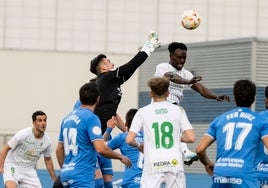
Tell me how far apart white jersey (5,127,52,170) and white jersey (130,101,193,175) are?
539 cm

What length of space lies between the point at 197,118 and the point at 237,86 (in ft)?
67.5

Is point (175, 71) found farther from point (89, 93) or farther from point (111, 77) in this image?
point (89, 93)

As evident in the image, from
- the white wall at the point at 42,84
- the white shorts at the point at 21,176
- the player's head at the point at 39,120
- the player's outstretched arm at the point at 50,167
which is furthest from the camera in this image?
the white wall at the point at 42,84

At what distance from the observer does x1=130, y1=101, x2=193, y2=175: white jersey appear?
1424cm

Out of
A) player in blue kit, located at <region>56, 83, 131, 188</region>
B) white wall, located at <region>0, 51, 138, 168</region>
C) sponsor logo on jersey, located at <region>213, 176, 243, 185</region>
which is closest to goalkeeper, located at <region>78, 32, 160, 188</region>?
player in blue kit, located at <region>56, 83, 131, 188</region>

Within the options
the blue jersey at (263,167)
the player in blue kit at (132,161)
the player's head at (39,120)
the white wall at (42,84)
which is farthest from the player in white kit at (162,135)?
the white wall at (42,84)

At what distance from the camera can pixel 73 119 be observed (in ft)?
47.4

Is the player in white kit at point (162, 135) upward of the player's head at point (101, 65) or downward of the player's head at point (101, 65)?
downward

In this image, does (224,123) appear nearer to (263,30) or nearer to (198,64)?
(198,64)

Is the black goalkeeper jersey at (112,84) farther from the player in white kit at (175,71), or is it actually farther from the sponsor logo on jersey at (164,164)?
the sponsor logo on jersey at (164,164)

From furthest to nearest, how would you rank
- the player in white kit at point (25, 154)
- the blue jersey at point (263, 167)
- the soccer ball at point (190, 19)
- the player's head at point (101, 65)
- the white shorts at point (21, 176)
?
the white shorts at point (21, 176) → the player in white kit at point (25, 154) → the soccer ball at point (190, 19) → the player's head at point (101, 65) → the blue jersey at point (263, 167)

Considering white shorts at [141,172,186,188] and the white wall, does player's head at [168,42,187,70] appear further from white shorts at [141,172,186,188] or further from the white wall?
the white wall

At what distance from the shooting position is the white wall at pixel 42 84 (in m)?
40.0

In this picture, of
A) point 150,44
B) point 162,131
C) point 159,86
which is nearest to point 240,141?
point 162,131
